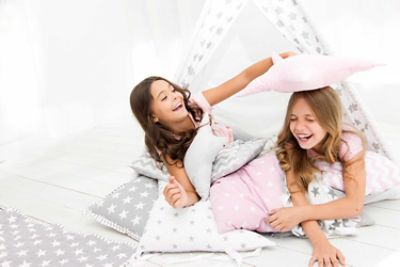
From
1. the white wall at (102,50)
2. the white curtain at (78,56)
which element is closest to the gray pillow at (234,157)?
the white wall at (102,50)

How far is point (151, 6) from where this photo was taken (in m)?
3.43

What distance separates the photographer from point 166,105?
188 centimetres

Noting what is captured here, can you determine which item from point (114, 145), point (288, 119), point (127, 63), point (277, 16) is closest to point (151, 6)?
point (127, 63)

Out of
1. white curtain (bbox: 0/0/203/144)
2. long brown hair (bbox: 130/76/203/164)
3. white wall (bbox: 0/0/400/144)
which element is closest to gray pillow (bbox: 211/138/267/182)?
long brown hair (bbox: 130/76/203/164)

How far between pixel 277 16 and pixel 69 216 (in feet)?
3.63

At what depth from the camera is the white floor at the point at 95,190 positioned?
1564 millimetres

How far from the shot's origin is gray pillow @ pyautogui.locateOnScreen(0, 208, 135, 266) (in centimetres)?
171

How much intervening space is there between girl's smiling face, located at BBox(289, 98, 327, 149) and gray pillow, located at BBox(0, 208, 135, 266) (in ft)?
2.17

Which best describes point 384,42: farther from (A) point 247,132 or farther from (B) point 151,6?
(B) point 151,6

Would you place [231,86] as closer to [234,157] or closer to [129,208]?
[234,157]

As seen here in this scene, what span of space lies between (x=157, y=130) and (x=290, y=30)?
595 mm

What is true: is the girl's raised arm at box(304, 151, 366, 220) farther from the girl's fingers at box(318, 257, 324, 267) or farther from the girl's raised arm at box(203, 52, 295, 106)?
the girl's raised arm at box(203, 52, 295, 106)

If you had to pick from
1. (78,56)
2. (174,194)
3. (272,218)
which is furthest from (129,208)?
(78,56)

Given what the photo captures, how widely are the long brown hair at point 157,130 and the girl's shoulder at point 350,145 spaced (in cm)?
55
